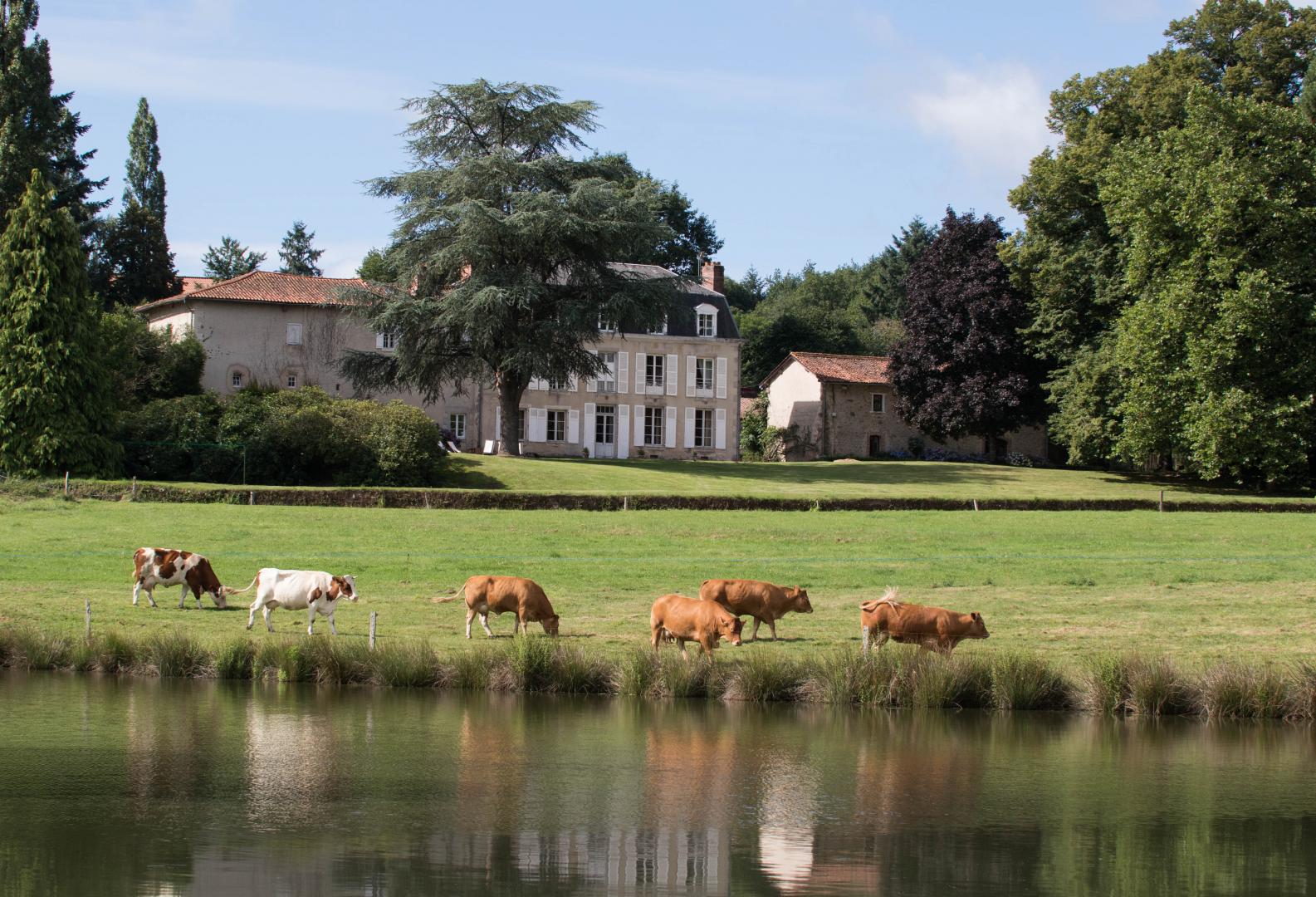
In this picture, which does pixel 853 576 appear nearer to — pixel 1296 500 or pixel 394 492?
pixel 394 492

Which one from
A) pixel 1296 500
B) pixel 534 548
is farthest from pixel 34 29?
pixel 1296 500

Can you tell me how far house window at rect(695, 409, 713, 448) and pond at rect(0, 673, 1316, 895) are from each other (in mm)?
54536

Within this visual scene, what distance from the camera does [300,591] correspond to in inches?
822

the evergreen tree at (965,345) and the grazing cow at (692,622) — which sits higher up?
the evergreen tree at (965,345)

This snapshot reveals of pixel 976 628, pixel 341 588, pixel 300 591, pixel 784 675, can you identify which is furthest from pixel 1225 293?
pixel 300 591

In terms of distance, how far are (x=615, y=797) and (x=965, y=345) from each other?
52.9 m

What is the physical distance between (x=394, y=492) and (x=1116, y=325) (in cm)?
2969

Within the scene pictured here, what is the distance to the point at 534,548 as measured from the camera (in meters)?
31.8

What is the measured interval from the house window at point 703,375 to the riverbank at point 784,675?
53.7m

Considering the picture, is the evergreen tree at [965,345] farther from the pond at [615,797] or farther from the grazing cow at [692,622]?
the pond at [615,797]

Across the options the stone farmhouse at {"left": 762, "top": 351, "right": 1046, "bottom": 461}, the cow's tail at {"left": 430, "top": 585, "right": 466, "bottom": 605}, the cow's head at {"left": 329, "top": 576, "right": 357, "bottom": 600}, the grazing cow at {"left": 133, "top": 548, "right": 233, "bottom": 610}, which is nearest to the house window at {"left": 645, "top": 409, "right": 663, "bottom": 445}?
the stone farmhouse at {"left": 762, "top": 351, "right": 1046, "bottom": 461}

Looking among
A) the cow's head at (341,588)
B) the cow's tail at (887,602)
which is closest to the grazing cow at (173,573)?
the cow's head at (341,588)

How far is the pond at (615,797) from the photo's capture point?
11.0 meters

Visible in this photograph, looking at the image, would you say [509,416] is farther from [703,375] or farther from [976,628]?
[976,628]
